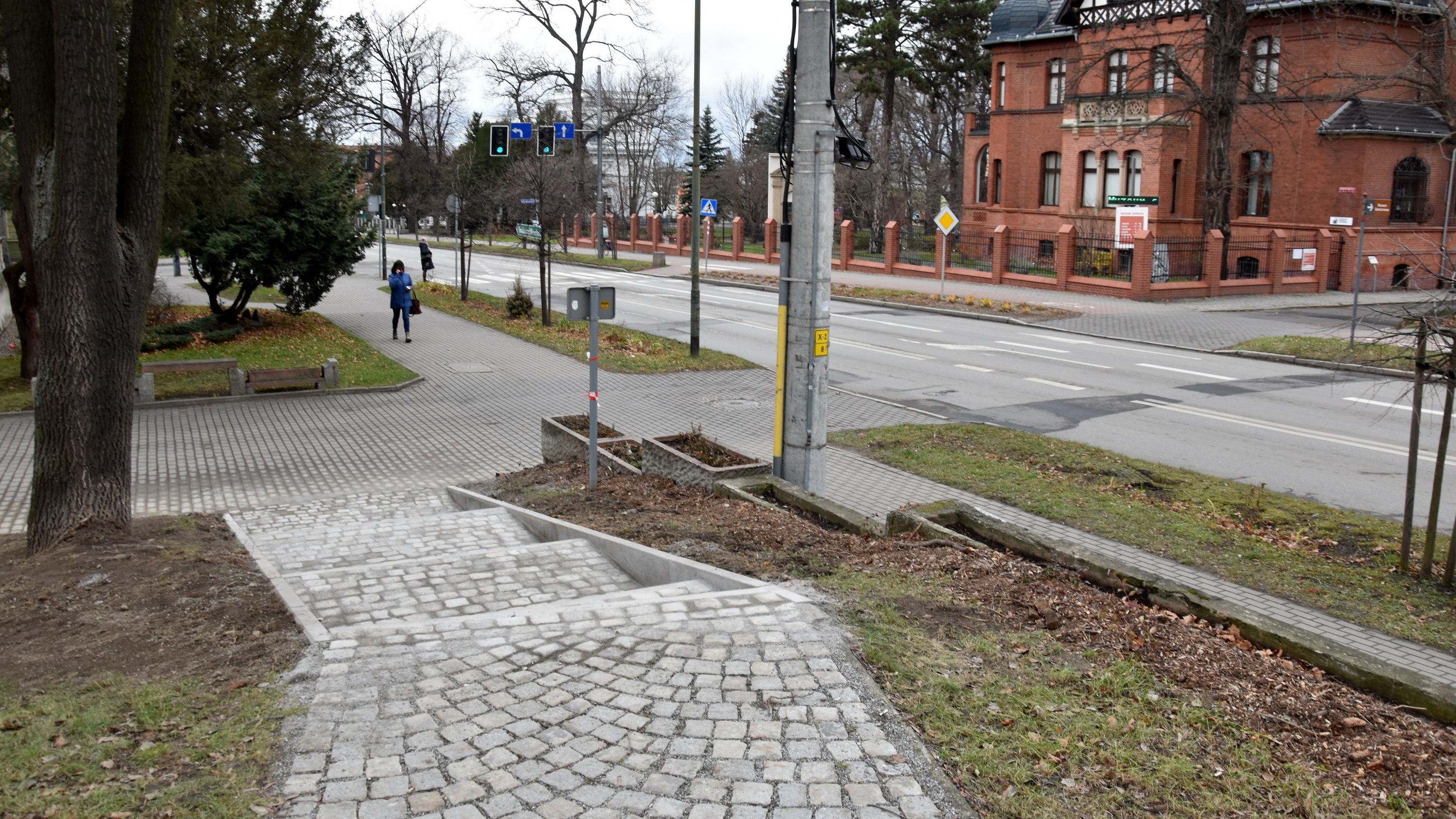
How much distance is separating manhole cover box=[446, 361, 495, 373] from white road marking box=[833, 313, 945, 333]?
10723 mm

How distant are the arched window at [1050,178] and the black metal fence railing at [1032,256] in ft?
28.5

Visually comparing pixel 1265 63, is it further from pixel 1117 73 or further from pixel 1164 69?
pixel 1117 73

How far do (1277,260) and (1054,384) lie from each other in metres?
19.8

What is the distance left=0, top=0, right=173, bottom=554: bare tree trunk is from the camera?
8.05 metres

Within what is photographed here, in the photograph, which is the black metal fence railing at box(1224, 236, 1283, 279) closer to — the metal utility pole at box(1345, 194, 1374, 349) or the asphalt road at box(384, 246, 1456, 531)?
→ the metal utility pole at box(1345, 194, 1374, 349)

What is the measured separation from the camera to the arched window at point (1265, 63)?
1512 inches

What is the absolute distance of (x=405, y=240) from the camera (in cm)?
7350

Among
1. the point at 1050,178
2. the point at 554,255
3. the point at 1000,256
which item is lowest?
the point at 554,255

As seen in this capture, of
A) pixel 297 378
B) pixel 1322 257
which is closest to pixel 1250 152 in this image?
pixel 1322 257

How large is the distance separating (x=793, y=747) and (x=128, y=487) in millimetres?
6429

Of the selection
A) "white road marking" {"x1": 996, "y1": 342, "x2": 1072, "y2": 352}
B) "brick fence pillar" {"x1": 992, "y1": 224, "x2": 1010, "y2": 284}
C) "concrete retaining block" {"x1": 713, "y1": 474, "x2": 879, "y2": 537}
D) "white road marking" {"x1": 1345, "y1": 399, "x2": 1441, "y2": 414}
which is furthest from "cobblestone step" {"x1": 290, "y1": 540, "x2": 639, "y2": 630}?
"brick fence pillar" {"x1": 992, "y1": 224, "x2": 1010, "y2": 284}

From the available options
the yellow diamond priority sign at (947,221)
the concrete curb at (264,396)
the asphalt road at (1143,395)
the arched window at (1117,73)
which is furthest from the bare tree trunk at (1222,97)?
the concrete curb at (264,396)

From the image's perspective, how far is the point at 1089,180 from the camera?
1721 inches

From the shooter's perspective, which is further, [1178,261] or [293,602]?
[1178,261]
